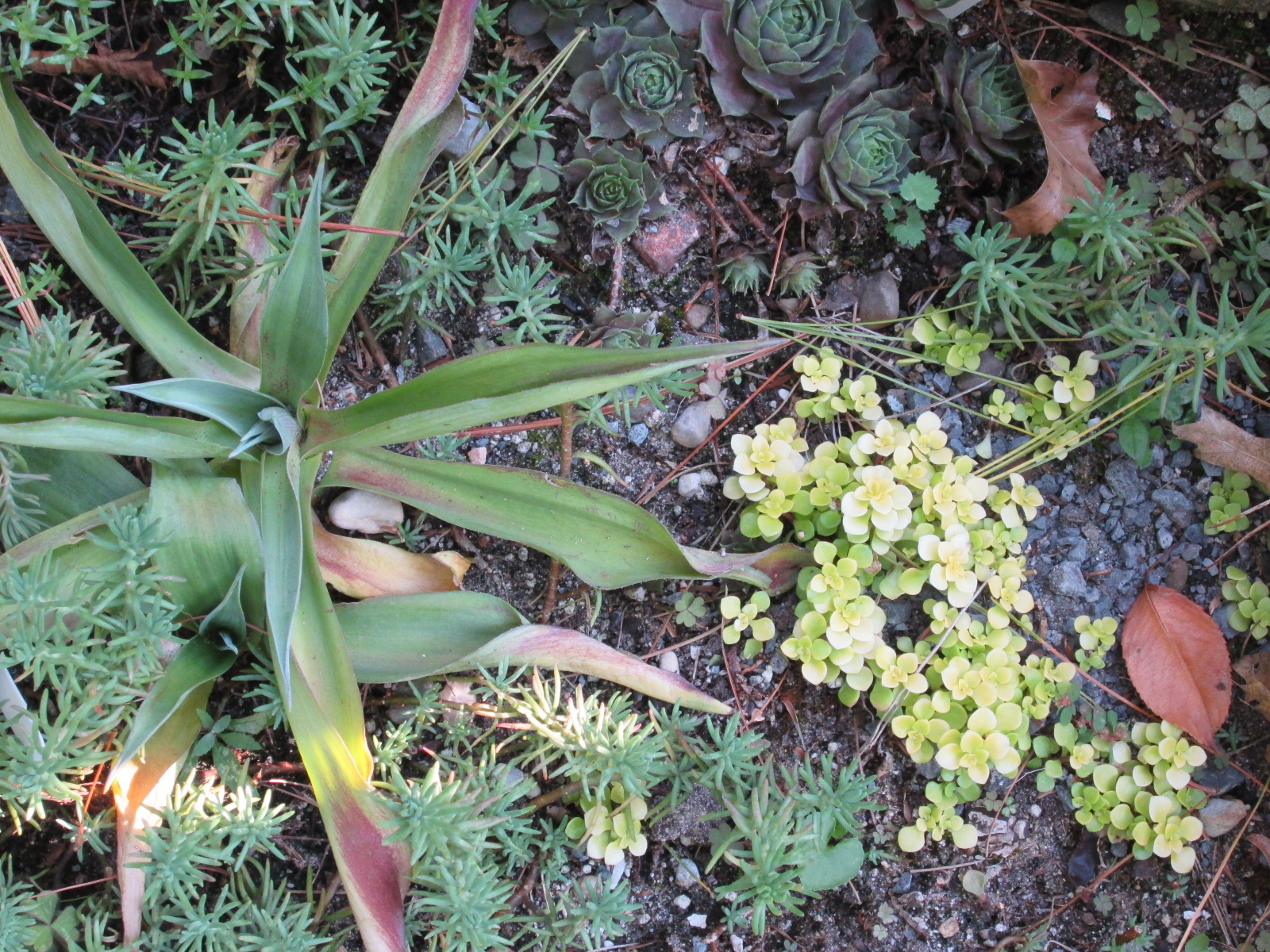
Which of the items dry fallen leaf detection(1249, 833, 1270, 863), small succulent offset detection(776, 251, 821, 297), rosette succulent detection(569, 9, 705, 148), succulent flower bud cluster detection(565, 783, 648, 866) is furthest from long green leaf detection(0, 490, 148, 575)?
dry fallen leaf detection(1249, 833, 1270, 863)

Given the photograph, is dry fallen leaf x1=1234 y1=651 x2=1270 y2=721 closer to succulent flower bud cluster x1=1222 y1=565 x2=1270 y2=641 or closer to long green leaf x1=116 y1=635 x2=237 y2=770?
succulent flower bud cluster x1=1222 y1=565 x2=1270 y2=641

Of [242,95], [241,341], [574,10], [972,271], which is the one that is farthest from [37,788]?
[972,271]

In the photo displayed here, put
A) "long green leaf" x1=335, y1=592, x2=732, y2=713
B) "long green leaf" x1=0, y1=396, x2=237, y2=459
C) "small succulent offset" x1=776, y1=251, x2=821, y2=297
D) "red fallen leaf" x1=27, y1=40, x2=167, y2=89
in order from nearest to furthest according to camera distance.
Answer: "long green leaf" x1=0, y1=396, x2=237, y2=459
"long green leaf" x1=335, y1=592, x2=732, y2=713
"red fallen leaf" x1=27, y1=40, x2=167, y2=89
"small succulent offset" x1=776, y1=251, x2=821, y2=297

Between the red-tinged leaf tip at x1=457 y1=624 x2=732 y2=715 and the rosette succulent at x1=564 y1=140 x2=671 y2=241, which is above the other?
the rosette succulent at x1=564 y1=140 x2=671 y2=241

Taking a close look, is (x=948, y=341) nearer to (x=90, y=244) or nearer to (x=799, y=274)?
(x=799, y=274)

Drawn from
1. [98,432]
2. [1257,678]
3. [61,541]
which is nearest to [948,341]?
[1257,678]
